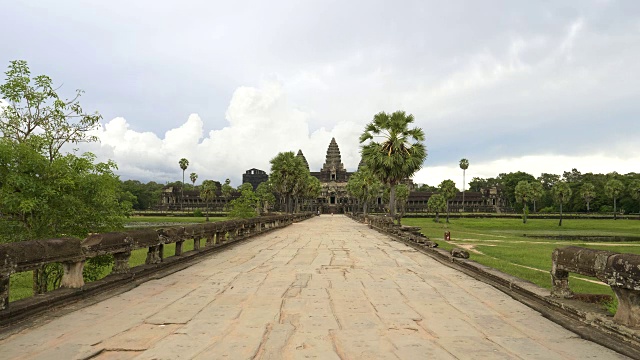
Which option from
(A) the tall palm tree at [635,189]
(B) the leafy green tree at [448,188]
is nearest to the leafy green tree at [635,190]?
(A) the tall palm tree at [635,189]

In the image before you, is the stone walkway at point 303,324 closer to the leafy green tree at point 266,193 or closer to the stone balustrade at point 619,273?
the stone balustrade at point 619,273

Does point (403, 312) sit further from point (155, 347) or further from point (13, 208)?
point (13, 208)

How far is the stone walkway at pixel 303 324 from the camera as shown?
4.05 meters

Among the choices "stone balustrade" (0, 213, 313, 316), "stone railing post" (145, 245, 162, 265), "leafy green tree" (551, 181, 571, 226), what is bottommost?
"stone railing post" (145, 245, 162, 265)

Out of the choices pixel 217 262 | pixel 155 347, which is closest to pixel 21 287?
pixel 217 262

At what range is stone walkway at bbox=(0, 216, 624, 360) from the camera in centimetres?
405

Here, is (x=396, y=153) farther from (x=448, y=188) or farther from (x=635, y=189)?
(x=635, y=189)

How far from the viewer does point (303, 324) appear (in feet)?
16.4

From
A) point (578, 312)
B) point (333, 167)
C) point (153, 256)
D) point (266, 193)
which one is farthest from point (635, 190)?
point (153, 256)

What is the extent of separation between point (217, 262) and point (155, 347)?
6.76m

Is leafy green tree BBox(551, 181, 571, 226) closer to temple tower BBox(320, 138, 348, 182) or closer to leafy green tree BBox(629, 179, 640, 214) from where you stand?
leafy green tree BBox(629, 179, 640, 214)

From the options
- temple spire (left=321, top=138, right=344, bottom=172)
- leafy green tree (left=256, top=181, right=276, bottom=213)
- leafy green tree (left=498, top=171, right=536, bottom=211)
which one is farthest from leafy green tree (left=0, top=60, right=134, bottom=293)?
temple spire (left=321, top=138, right=344, bottom=172)

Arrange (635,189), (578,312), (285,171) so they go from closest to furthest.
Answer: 1. (578,312)
2. (285,171)
3. (635,189)

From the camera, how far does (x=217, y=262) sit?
10805 mm
